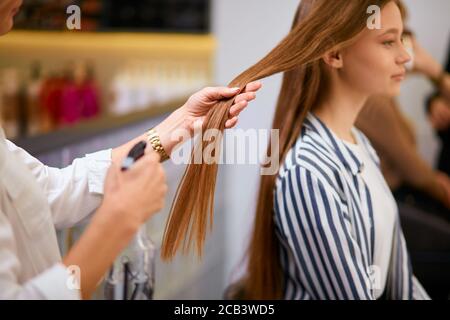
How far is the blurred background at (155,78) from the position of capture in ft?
5.62

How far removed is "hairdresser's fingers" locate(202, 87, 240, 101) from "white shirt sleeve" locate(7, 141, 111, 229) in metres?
0.19

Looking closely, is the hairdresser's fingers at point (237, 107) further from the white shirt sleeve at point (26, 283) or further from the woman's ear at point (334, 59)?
the white shirt sleeve at point (26, 283)

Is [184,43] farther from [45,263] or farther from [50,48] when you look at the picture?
[45,263]

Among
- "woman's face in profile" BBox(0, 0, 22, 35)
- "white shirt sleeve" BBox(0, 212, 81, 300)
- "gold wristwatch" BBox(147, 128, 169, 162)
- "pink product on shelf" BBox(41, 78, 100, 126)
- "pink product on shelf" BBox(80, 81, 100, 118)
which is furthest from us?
"pink product on shelf" BBox(80, 81, 100, 118)

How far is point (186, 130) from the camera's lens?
1329mm

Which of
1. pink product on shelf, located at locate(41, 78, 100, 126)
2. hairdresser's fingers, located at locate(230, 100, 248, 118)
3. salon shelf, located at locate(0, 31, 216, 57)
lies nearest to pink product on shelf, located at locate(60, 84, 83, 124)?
pink product on shelf, located at locate(41, 78, 100, 126)

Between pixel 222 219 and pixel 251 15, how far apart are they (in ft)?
1.76

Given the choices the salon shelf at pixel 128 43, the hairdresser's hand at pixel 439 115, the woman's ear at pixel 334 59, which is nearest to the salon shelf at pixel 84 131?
the woman's ear at pixel 334 59

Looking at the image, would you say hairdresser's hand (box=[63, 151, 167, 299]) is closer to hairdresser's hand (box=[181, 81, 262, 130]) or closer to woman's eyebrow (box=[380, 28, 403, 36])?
hairdresser's hand (box=[181, 81, 262, 130])

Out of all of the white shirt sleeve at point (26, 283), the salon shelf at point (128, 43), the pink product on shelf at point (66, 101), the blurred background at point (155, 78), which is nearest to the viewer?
the white shirt sleeve at point (26, 283)

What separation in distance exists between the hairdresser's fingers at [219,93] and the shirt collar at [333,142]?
264 mm

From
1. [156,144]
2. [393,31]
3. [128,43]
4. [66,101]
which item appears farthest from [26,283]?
[128,43]

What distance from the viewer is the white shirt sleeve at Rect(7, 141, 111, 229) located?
1.24 meters
